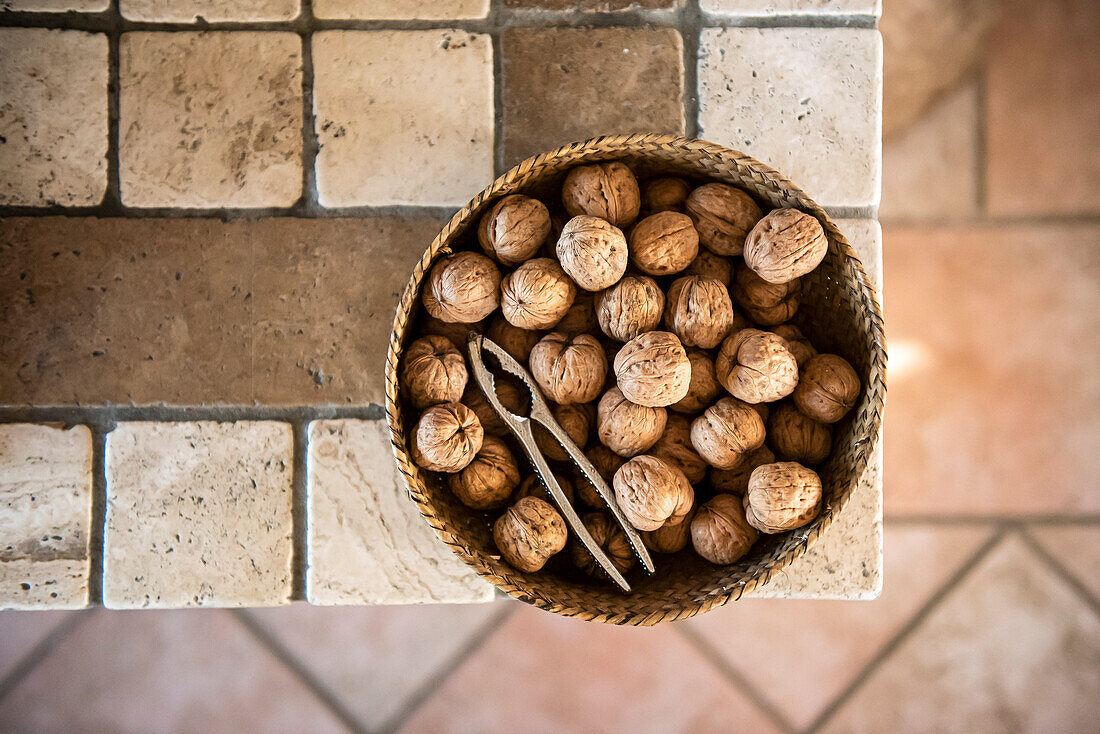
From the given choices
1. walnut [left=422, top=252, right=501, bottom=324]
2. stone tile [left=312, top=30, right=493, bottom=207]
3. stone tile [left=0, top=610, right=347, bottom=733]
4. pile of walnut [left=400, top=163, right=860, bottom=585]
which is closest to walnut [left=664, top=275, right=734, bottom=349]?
pile of walnut [left=400, top=163, right=860, bottom=585]

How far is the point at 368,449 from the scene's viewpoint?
101 cm

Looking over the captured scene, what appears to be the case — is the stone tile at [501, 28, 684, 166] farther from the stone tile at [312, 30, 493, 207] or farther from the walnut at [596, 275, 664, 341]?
the walnut at [596, 275, 664, 341]

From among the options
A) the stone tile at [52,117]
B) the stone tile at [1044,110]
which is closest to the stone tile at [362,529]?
the stone tile at [52,117]

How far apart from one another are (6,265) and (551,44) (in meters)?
0.84

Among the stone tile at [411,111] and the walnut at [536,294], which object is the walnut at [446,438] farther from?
the stone tile at [411,111]

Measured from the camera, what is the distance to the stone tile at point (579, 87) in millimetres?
995

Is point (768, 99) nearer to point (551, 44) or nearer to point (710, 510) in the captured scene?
point (551, 44)

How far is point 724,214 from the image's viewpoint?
870 millimetres

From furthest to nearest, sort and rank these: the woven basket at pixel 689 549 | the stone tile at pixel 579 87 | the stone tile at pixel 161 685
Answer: the stone tile at pixel 161 685 → the stone tile at pixel 579 87 → the woven basket at pixel 689 549

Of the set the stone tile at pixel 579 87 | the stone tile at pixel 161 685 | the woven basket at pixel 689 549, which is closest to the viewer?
the woven basket at pixel 689 549

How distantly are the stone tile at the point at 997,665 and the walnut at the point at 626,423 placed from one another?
2.81 feet

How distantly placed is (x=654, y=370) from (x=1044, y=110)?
1.12 metres

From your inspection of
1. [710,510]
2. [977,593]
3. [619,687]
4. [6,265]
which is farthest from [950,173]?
[6,265]

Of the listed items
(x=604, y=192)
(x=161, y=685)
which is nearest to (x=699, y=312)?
(x=604, y=192)
